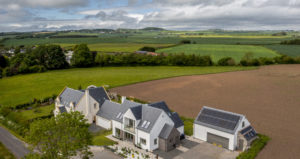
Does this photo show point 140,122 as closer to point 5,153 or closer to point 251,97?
point 5,153

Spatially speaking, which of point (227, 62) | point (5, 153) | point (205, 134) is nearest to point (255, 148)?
point (205, 134)

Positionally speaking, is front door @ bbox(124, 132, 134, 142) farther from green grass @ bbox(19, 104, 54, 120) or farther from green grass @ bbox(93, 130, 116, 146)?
green grass @ bbox(19, 104, 54, 120)

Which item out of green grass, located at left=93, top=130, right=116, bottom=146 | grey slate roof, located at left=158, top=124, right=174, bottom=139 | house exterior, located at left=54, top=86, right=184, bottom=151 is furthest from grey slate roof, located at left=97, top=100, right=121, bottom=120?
grey slate roof, located at left=158, top=124, right=174, bottom=139

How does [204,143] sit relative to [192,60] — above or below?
below

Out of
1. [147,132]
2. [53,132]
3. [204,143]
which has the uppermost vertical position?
[53,132]

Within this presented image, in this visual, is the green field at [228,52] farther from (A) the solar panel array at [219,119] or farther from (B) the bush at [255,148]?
(B) the bush at [255,148]

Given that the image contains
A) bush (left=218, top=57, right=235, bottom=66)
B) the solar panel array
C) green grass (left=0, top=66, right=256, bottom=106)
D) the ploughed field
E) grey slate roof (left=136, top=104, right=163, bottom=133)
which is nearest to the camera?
grey slate roof (left=136, top=104, right=163, bottom=133)

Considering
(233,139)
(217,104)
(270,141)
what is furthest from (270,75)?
(233,139)

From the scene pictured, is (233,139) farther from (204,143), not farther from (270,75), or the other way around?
(270,75)
